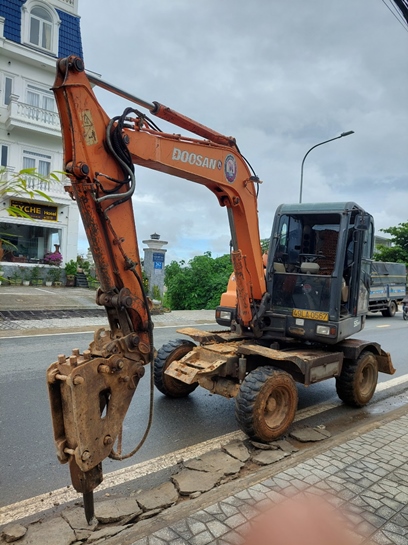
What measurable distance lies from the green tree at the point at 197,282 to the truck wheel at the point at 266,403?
1454 cm

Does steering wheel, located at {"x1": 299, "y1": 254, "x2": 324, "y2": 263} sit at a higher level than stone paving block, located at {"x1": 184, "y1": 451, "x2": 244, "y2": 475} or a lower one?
higher

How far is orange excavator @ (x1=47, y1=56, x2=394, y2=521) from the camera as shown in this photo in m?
3.04

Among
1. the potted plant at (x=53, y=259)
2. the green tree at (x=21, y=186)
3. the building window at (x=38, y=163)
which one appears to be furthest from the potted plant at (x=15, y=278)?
the green tree at (x=21, y=186)

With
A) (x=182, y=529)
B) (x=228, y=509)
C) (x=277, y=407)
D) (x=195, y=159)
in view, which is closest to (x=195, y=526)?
(x=182, y=529)

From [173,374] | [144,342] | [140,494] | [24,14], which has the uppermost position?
[24,14]

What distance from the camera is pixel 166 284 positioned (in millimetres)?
20484

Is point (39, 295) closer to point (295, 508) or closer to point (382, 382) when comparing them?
point (382, 382)

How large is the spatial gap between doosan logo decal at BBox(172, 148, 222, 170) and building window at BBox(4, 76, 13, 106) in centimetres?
2062

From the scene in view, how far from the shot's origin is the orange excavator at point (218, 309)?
9.98 feet

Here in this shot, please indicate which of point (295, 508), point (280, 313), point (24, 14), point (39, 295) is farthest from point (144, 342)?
point (24, 14)

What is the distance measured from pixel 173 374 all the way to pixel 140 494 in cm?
174

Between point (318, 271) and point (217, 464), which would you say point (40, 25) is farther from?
point (217, 464)

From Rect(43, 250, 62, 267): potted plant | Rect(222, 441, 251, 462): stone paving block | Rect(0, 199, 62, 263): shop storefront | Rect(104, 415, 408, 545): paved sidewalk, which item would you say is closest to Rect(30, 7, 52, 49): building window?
Rect(0, 199, 62, 263): shop storefront

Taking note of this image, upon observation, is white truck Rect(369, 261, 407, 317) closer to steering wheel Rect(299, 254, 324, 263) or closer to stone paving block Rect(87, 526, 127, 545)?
steering wheel Rect(299, 254, 324, 263)
